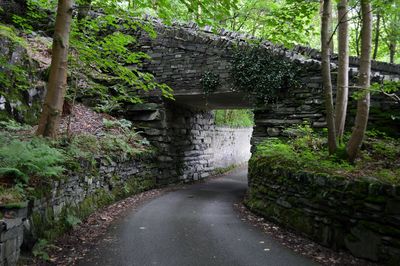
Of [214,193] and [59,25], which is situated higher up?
[59,25]

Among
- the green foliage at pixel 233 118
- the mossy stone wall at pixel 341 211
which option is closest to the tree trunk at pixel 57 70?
the mossy stone wall at pixel 341 211

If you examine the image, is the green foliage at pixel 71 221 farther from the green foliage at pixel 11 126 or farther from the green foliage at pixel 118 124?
the green foliage at pixel 118 124

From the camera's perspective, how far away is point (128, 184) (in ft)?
31.9

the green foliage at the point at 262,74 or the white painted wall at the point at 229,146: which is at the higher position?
the green foliage at the point at 262,74

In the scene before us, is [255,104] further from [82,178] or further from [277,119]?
[82,178]

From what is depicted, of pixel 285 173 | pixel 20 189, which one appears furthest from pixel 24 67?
pixel 285 173

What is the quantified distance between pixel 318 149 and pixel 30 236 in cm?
608

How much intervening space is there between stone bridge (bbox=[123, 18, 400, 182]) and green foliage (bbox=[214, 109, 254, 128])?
3.35 meters

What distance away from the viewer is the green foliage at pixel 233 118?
18188 millimetres

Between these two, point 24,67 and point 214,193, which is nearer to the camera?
point 24,67

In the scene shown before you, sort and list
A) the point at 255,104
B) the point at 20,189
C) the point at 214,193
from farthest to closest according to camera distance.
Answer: the point at 214,193 < the point at 255,104 < the point at 20,189

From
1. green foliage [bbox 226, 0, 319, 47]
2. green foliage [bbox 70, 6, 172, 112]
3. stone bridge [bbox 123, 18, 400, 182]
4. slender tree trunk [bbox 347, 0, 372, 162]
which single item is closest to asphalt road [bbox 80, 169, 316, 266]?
slender tree trunk [bbox 347, 0, 372, 162]

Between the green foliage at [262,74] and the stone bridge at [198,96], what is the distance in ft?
0.66

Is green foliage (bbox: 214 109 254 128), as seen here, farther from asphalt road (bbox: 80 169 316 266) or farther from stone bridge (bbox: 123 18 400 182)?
asphalt road (bbox: 80 169 316 266)
